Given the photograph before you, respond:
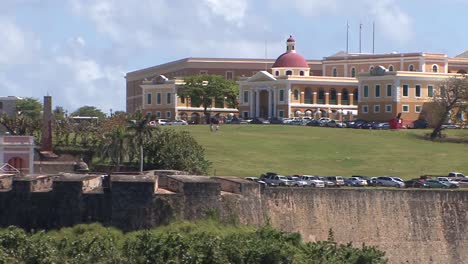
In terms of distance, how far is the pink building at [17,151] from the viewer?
75938 millimetres

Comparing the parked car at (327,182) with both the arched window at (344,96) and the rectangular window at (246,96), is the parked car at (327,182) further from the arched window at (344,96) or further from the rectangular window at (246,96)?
the rectangular window at (246,96)

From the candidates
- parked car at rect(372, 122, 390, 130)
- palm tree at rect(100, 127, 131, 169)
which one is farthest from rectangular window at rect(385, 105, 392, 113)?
palm tree at rect(100, 127, 131, 169)

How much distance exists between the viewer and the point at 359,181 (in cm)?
7394

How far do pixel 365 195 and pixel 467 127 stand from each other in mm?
52897

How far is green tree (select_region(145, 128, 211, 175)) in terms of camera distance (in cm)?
7494

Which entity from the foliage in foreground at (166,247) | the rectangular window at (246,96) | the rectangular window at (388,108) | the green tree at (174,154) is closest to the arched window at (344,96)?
the rectangular window at (246,96)

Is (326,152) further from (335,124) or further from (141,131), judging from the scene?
(141,131)

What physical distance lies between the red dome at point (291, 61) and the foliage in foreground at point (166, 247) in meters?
83.2

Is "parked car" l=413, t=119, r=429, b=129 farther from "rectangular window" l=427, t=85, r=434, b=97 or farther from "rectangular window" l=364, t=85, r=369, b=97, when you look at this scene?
"rectangular window" l=364, t=85, r=369, b=97

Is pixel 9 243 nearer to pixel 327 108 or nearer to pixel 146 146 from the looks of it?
pixel 146 146

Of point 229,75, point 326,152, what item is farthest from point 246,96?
point 326,152

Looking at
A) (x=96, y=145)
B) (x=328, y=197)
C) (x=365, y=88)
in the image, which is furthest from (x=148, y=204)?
(x=365, y=88)

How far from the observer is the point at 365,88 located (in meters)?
124

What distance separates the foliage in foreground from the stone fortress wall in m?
0.77
